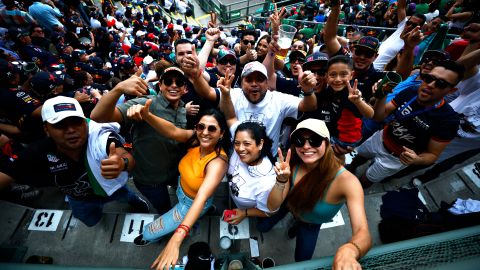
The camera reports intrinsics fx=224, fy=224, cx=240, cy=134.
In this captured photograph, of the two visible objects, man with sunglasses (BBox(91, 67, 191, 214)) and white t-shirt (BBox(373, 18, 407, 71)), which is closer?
man with sunglasses (BBox(91, 67, 191, 214))

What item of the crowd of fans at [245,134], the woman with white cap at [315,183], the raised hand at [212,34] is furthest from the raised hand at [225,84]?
the raised hand at [212,34]

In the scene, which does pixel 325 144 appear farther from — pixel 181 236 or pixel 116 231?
pixel 116 231

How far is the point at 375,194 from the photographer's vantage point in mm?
3812

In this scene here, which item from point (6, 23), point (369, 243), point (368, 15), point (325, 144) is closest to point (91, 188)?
point (325, 144)

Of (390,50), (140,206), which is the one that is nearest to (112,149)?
(140,206)

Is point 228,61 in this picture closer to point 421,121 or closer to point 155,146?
point 155,146

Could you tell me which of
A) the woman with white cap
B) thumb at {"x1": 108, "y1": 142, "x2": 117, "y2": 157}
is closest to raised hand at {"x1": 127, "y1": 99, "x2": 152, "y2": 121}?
thumb at {"x1": 108, "y1": 142, "x2": 117, "y2": 157}

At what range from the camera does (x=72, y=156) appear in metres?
2.44

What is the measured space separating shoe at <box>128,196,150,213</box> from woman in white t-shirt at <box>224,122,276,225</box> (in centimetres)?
172

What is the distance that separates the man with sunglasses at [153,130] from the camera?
7.97ft

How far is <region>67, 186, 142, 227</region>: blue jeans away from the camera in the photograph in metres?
2.81

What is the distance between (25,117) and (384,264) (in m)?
4.38

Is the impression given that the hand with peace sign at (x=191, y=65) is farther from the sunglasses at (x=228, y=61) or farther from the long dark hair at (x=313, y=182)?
the long dark hair at (x=313, y=182)

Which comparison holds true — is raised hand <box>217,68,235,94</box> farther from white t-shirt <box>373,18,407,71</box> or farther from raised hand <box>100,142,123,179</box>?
white t-shirt <box>373,18,407,71</box>
